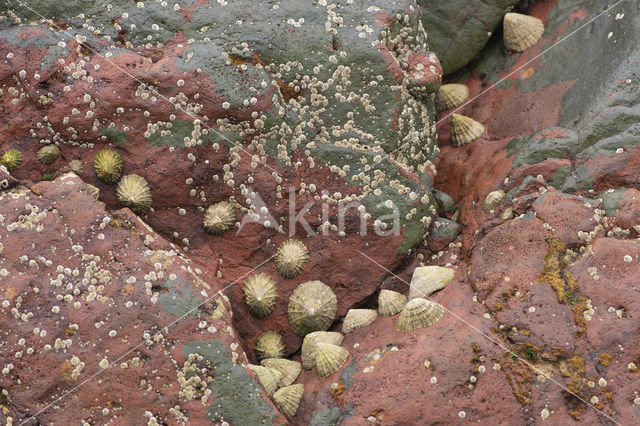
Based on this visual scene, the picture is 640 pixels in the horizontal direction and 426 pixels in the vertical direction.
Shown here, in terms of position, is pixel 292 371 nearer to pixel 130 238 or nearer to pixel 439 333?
pixel 439 333

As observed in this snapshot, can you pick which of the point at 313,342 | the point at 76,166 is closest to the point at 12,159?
the point at 76,166

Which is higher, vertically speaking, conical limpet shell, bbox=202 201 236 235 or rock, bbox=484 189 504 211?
rock, bbox=484 189 504 211

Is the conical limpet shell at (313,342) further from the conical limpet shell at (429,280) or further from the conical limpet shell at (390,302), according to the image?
the conical limpet shell at (429,280)

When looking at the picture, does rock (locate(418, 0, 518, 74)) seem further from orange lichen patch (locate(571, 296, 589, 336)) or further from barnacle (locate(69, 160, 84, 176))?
barnacle (locate(69, 160, 84, 176))

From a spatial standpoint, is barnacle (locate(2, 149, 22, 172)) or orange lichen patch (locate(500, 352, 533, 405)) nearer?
orange lichen patch (locate(500, 352, 533, 405))

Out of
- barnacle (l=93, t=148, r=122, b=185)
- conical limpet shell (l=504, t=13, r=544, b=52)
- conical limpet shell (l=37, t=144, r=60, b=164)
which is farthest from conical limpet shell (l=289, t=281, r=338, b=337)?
conical limpet shell (l=504, t=13, r=544, b=52)

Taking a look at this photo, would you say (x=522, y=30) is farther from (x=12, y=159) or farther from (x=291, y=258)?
(x=12, y=159)
